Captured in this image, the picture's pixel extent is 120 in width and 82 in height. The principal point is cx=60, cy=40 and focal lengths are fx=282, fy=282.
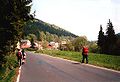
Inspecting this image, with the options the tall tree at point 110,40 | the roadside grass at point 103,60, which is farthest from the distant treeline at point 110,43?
the roadside grass at point 103,60

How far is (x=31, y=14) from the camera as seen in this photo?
1172 inches

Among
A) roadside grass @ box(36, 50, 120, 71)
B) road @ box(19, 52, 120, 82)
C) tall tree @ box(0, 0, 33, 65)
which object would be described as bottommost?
road @ box(19, 52, 120, 82)

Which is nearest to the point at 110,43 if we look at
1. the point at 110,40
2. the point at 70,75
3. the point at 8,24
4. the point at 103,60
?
the point at 110,40

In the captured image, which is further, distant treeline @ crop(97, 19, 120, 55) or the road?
distant treeline @ crop(97, 19, 120, 55)

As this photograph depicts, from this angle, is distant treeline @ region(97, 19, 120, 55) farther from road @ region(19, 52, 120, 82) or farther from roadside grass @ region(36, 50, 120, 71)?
road @ region(19, 52, 120, 82)

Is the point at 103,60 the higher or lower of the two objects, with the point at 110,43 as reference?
lower

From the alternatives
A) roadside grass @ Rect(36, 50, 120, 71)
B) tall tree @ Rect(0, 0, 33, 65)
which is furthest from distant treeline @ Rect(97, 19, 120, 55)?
tall tree @ Rect(0, 0, 33, 65)

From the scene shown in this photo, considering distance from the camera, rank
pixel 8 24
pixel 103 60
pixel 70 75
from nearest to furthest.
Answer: pixel 70 75
pixel 8 24
pixel 103 60

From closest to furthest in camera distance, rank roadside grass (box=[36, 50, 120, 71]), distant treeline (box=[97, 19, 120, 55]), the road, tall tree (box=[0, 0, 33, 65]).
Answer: the road → tall tree (box=[0, 0, 33, 65]) → roadside grass (box=[36, 50, 120, 71]) → distant treeline (box=[97, 19, 120, 55])

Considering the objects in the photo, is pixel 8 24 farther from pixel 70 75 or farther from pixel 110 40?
pixel 110 40

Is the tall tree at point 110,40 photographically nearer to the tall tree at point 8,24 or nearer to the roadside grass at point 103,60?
the roadside grass at point 103,60

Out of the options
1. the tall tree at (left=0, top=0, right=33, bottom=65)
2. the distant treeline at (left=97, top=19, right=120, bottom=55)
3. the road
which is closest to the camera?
the road

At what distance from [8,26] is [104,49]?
7216cm

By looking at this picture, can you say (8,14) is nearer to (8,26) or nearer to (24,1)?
(8,26)
